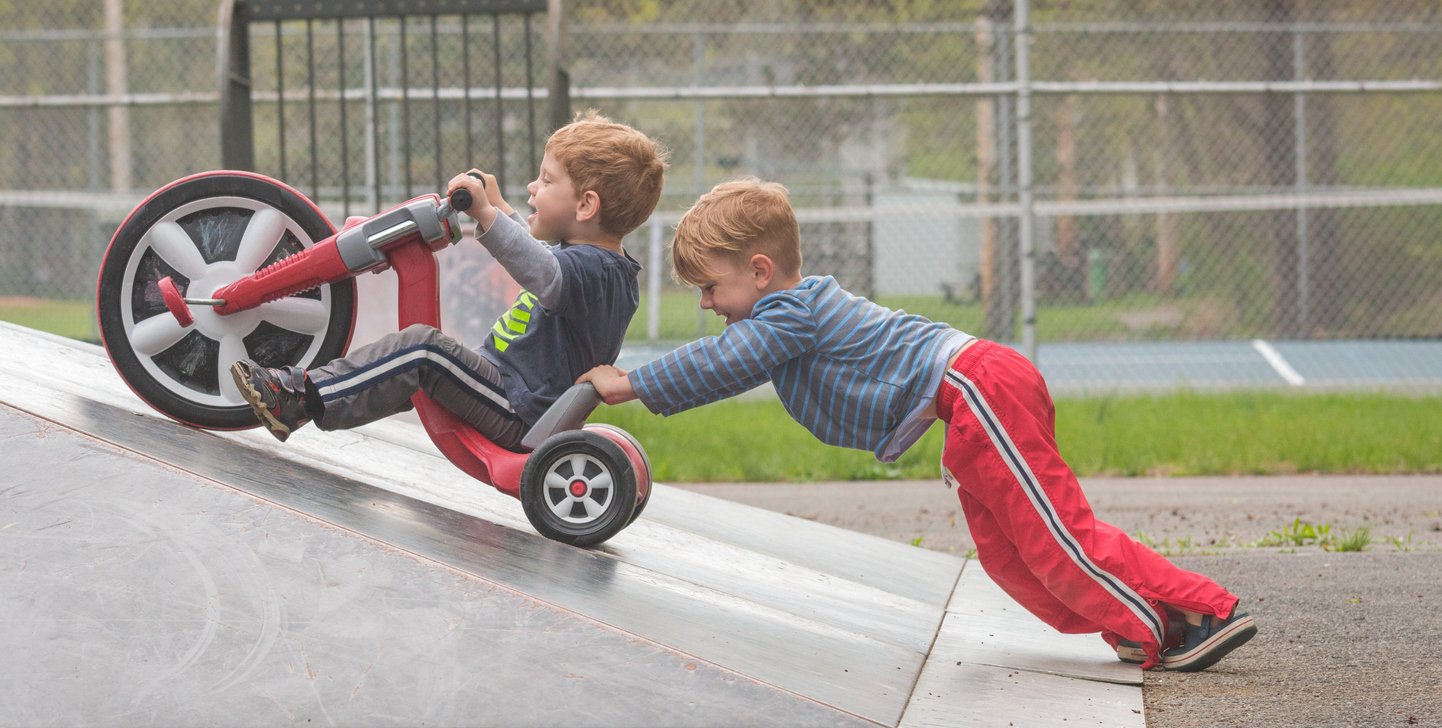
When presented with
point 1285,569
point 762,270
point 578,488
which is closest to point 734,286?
point 762,270

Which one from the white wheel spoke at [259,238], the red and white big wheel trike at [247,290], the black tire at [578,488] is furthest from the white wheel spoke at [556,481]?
the white wheel spoke at [259,238]

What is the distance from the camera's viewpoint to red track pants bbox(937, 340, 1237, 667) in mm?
2967

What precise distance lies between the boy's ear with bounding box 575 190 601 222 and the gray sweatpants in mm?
423

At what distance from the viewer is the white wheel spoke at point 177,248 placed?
134 inches

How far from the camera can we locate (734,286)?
Result: 10.4 feet

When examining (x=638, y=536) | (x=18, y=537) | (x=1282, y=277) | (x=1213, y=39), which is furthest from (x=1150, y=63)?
(x=18, y=537)

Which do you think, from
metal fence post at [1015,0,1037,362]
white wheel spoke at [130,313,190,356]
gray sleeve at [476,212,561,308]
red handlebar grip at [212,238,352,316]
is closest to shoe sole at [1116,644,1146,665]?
gray sleeve at [476,212,561,308]

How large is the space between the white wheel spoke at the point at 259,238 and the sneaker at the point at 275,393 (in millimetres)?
348

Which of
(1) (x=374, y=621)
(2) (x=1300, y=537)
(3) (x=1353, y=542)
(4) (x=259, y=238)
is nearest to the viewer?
(1) (x=374, y=621)

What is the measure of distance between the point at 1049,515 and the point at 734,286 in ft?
2.84

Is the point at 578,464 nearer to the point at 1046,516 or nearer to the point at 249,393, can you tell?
the point at 249,393

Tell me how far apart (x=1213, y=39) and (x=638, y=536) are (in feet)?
35.3

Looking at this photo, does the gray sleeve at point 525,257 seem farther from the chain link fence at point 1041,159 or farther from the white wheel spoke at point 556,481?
the chain link fence at point 1041,159

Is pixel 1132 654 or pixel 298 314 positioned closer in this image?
pixel 1132 654
